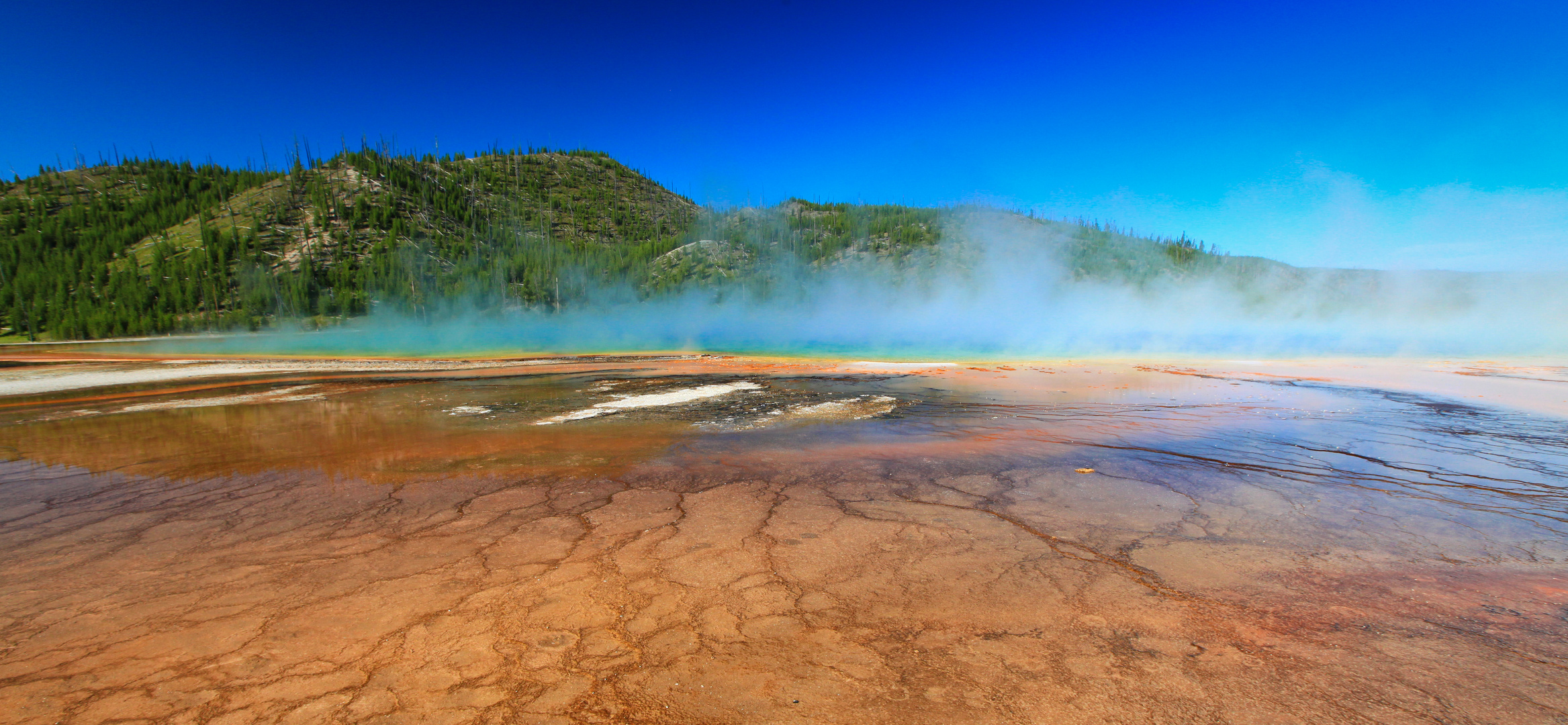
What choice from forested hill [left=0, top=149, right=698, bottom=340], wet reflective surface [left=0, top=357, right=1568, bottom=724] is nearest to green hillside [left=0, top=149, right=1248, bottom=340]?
forested hill [left=0, top=149, right=698, bottom=340]

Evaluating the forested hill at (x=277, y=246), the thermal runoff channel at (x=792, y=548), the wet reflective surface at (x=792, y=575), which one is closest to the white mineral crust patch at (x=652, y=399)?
the thermal runoff channel at (x=792, y=548)

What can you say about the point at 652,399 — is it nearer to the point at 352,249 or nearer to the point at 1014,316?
the point at 1014,316

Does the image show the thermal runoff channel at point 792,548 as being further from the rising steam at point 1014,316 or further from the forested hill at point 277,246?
the forested hill at point 277,246

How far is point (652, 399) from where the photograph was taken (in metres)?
11.9

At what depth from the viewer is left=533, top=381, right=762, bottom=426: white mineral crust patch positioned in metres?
9.79

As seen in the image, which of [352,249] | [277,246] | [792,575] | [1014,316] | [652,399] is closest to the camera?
[792,575]

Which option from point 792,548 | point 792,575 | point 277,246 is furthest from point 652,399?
point 277,246

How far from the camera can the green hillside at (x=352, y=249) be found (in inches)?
2484

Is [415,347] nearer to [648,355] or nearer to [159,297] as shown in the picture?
[648,355]

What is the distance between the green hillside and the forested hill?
0.27 metres

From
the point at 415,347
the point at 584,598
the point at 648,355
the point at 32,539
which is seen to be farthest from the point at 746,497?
the point at 415,347

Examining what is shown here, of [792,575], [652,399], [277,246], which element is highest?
[277,246]

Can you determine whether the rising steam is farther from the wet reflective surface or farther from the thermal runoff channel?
the wet reflective surface

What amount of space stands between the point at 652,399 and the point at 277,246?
82.9m
